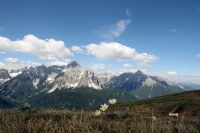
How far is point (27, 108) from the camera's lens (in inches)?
542

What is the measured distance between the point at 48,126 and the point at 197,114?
147 ft

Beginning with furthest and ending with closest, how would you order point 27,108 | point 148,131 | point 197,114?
point 197,114 → point 27,108 → point 148,131

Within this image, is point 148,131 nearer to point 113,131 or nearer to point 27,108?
point 113,131

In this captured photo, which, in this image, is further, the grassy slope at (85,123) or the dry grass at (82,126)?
the grassy slope at (85,123)

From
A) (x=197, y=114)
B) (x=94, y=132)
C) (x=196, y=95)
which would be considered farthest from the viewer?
(x=196, y=95)

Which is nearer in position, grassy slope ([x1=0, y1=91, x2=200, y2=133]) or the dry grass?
the dry grass

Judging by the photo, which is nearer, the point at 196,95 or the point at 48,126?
the point at 48,126

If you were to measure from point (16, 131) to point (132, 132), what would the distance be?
8.18 ft

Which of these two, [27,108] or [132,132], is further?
[27,108]

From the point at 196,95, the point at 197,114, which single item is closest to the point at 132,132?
the point at 197,114

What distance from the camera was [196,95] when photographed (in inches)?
3159

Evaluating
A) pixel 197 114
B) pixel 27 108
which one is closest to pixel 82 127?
pixel 27 108

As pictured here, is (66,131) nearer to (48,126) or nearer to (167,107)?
(48,126)

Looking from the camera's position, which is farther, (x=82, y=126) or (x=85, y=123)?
(x=85, y=123)
